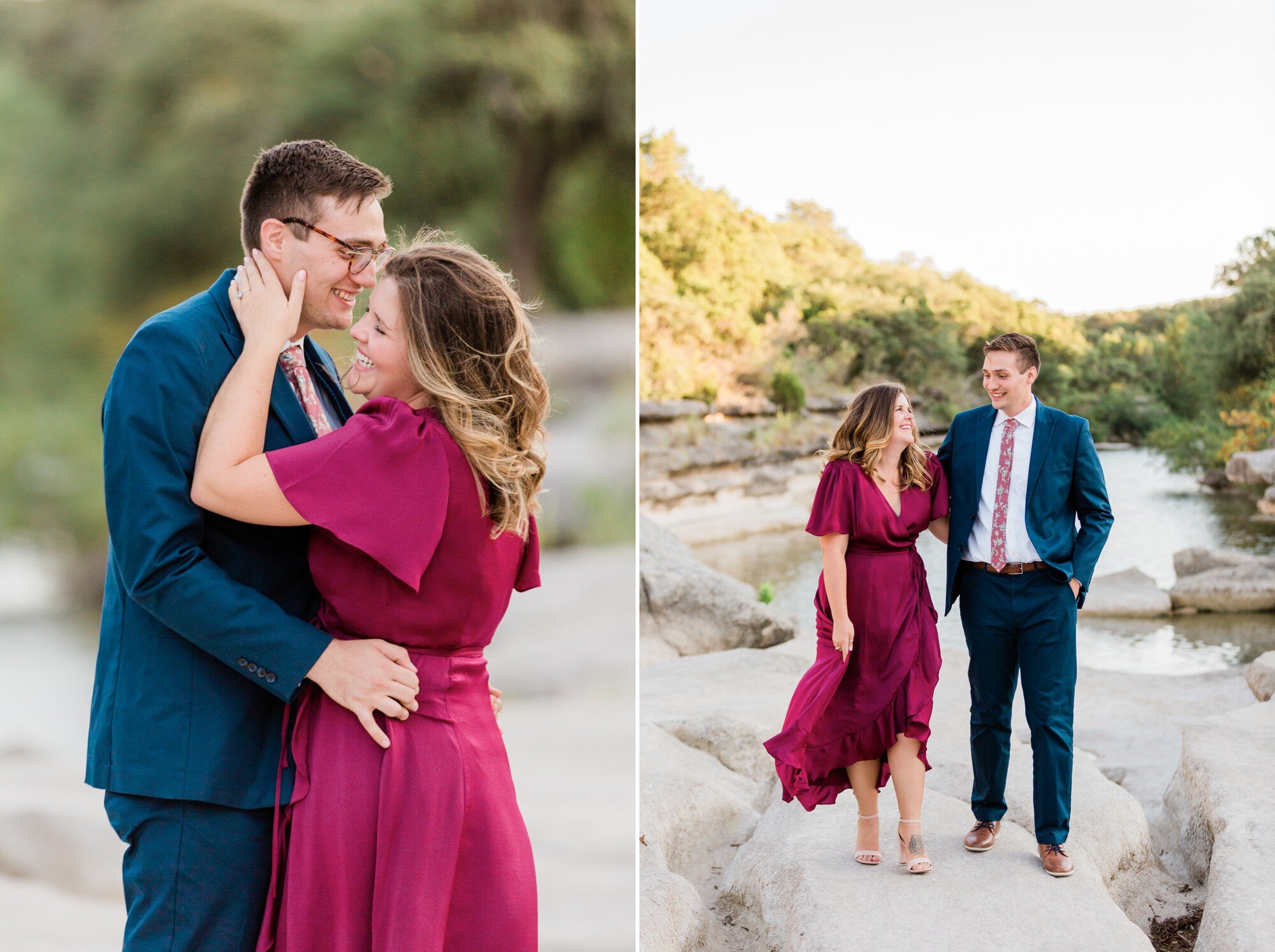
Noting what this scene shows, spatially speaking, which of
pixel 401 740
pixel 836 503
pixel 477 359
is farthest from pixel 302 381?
pixel 836 503

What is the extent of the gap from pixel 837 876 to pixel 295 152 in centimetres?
210

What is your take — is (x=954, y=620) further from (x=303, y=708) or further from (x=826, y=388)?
(x=303, y=708)

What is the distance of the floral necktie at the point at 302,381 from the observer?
1.31 m

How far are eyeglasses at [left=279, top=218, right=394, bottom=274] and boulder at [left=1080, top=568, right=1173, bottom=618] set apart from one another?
5.15 metres

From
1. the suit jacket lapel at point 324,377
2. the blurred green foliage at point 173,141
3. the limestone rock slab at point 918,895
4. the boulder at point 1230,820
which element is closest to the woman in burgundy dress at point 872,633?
the limestone rock slab at point 918,895

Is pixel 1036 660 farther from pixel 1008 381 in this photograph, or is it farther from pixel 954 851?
pixel 1008 381

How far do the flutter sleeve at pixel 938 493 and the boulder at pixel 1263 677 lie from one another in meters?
2.27

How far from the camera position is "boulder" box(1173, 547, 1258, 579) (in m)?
5.34

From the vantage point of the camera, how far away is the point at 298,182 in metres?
1.26

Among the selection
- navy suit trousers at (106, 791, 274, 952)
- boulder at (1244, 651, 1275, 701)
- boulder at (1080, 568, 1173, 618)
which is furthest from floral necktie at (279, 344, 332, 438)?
boulder at (1080, 568, 1173, 618)

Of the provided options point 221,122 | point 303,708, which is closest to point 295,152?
point 303,708

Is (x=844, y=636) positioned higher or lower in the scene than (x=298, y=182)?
lower

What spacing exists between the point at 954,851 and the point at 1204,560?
11.6ft

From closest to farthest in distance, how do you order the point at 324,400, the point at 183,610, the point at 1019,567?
the point at 183,610 → the point at 324,400 → the point at 1019,567
